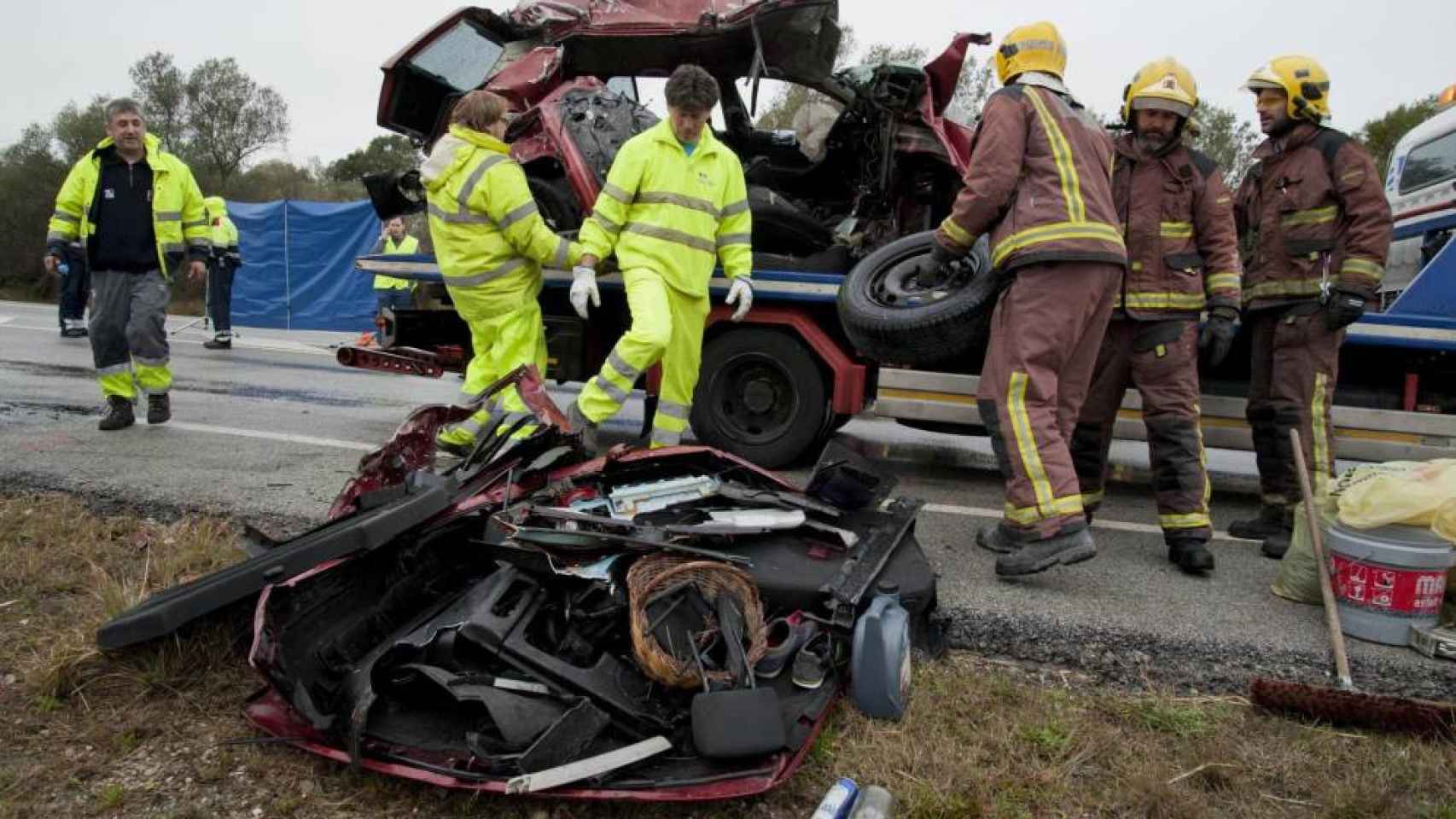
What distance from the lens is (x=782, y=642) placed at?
2.24 m

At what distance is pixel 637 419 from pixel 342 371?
11.0 ft

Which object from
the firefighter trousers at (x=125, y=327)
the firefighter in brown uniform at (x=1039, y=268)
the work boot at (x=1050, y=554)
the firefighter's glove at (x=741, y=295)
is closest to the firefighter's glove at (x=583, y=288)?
the firefighter's glove at (x=741, y=295)

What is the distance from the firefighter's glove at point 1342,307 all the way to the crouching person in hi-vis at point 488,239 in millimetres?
3135

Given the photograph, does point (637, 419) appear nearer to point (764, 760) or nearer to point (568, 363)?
point (568, 363)

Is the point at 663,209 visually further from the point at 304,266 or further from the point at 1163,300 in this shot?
the point at 304,266

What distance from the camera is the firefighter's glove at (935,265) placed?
344 centimetres

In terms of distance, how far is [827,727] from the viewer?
209 cm

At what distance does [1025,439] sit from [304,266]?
1429 cm

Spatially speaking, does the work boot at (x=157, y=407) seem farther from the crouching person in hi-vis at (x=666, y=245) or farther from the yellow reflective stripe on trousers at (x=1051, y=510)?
the yellow reflective stripe on trousers at (x=1051, y=510)

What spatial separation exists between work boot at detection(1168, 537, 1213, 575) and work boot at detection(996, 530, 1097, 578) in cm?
58

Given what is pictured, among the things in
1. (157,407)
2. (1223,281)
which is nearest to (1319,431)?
(1223,281)

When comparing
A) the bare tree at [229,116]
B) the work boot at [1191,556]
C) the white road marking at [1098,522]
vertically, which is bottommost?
the white road marking at [1098,522]

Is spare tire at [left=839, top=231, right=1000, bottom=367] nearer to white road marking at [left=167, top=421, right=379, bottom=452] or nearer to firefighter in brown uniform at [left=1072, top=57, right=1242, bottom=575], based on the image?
firefighter in brown uniform at [left=1072, top=57, right=1242, bottom=575]

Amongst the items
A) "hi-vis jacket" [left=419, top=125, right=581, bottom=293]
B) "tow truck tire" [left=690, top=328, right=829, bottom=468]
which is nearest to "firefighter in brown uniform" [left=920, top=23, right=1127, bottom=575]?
"tow truck tire" [left=690, top=328, right=829, bottom=468]
